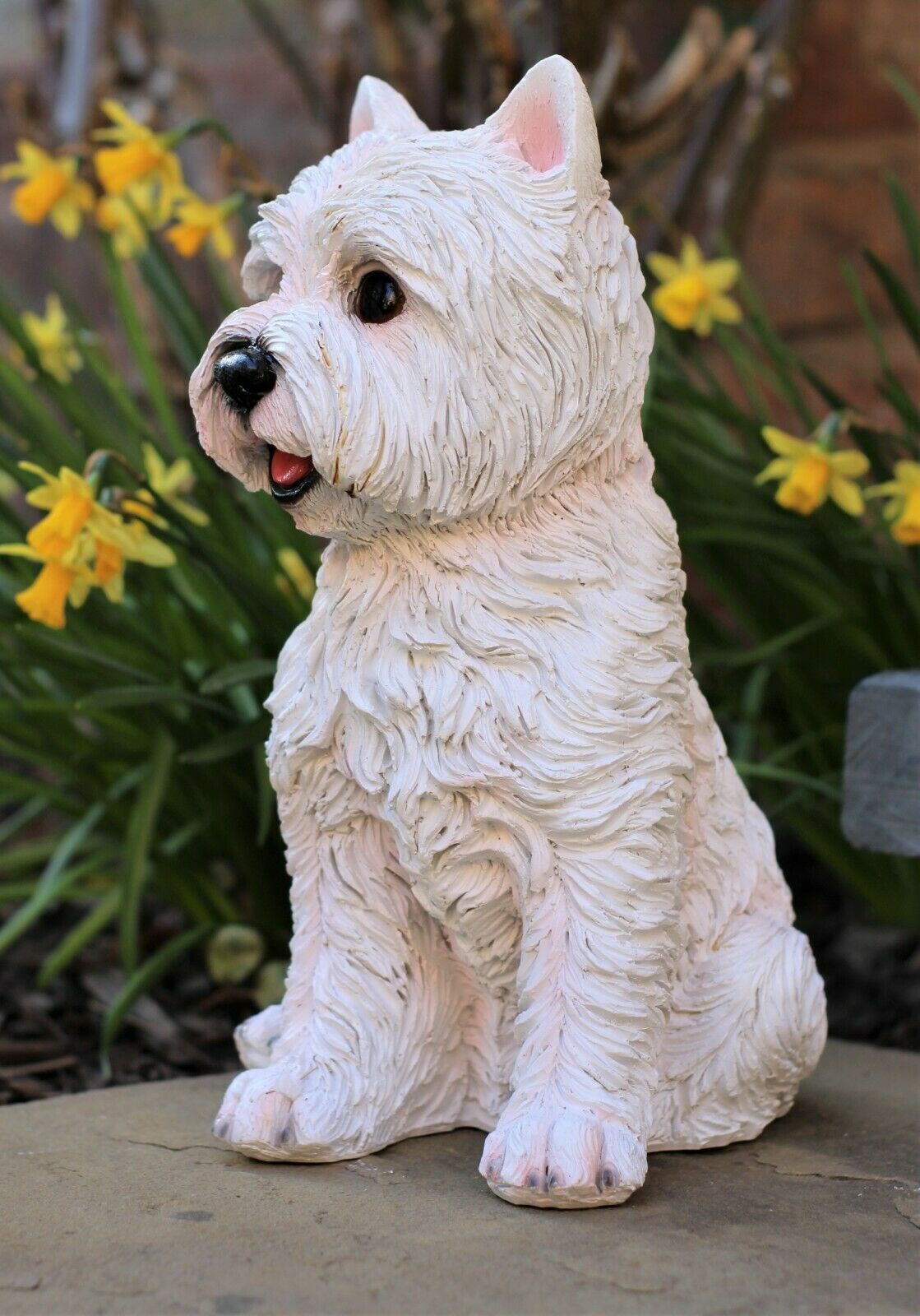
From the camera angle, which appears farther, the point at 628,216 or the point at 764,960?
the point at 628,216

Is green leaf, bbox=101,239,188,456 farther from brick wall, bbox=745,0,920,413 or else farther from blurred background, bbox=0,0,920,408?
brick wall, bbox=745,0,920,413

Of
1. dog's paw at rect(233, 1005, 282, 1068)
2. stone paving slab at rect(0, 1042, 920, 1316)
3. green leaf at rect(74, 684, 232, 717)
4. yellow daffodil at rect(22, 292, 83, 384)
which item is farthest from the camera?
yellow daffodil at rect(22, 292, 83, 384)

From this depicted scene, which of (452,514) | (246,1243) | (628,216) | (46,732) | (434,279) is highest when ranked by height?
(628,216)

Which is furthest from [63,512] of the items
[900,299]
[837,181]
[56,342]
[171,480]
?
[837,181]

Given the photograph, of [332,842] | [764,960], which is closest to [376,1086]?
[332,842]

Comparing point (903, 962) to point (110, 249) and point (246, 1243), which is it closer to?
point (246, 1243)

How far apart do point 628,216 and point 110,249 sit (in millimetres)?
866

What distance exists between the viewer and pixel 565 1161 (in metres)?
1.43

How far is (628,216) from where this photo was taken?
266 cm

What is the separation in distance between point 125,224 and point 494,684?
4.00 ft

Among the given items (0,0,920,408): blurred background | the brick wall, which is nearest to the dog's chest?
(0,0,920,408): blurred background

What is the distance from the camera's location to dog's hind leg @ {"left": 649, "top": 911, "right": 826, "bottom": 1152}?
162 centimetres

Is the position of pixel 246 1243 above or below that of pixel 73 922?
below

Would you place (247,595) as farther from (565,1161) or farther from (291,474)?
(565,1161)
